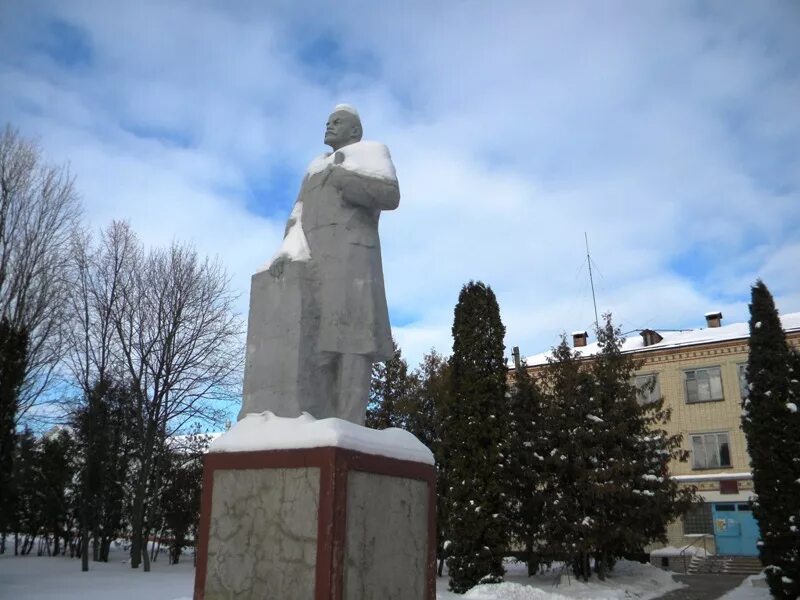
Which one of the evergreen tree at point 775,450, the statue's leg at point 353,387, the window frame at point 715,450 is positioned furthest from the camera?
the window frame at point 715,450

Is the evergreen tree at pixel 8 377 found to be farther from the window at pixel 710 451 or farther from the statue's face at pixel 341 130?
the window at pixel 710 451

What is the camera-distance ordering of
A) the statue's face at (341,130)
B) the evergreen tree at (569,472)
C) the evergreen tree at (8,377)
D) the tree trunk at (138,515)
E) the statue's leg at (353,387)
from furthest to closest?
the tree trunk at (138,515)
the evergreen tree at (569,472)
the evergreen tree at (8,377)
the statue's face at (341,130)
the statue's leg at (353,387)

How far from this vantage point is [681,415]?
25.8 metres

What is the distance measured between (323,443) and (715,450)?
81.9 ft

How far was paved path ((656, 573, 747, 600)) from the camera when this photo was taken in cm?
1550

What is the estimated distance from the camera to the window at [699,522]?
79.4 ft

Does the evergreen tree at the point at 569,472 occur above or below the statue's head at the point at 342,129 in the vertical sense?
below

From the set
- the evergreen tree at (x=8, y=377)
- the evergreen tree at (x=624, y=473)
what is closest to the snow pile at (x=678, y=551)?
the evergreen tree at (x=624, y=473)

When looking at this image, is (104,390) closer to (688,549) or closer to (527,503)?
(527,503)

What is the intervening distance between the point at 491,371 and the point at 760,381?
19.8 feet

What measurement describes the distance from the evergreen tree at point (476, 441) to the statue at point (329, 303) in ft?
39.9

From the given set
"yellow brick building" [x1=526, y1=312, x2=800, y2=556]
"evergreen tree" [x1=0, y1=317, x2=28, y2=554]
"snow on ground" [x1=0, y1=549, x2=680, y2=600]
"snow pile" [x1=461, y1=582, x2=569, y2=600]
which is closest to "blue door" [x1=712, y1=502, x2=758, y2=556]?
"yellow brick building" [x1=526, y1=312, x2=800, y2=556]

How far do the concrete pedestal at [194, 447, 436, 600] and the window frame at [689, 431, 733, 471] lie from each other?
936 inches

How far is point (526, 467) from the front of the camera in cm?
1692
